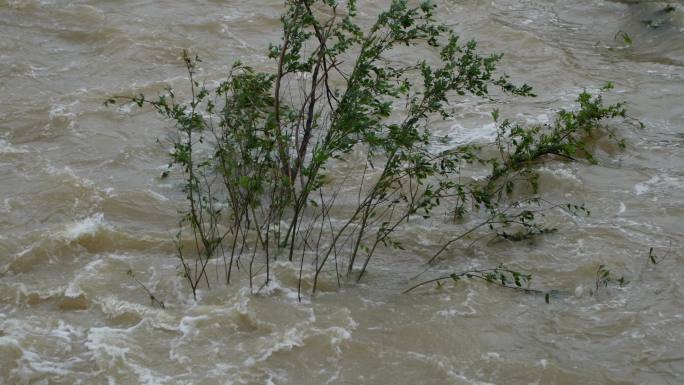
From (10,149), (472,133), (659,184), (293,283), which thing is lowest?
(10,149)

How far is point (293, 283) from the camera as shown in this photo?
5.53 m

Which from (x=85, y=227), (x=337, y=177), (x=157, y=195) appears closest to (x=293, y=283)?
(x=85, y=227)

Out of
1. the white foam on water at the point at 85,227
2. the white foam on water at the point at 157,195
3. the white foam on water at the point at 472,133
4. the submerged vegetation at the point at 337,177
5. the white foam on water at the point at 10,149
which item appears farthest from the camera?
the white foam on water at the point at 472,133

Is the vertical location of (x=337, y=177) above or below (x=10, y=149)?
above

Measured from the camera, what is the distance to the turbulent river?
4.72 metres

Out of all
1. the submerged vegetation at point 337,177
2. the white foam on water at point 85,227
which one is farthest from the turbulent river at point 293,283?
the submerged vegetation at point 337,177

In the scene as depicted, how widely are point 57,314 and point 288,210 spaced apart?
79.7 inches

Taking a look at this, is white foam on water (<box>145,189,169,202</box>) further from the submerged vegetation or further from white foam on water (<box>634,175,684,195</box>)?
white foam on water (<box>634,175,684,195</box>)

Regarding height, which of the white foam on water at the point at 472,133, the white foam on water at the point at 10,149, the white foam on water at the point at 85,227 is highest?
the white foam on water at the point at 472,133

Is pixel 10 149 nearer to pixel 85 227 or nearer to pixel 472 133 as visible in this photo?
pixel 85 227

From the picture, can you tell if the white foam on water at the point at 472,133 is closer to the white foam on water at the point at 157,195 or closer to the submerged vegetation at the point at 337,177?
the submerged vegetation at the point at 337,177

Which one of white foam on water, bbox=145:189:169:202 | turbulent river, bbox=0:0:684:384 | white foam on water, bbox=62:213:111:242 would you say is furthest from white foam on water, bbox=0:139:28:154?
white foam on water, bbox=62:213:111:242

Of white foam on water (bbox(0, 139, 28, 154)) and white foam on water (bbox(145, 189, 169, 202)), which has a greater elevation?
white foam on water (bbox(145, 189, 169, 202))

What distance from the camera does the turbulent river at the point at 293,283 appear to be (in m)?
4.72
